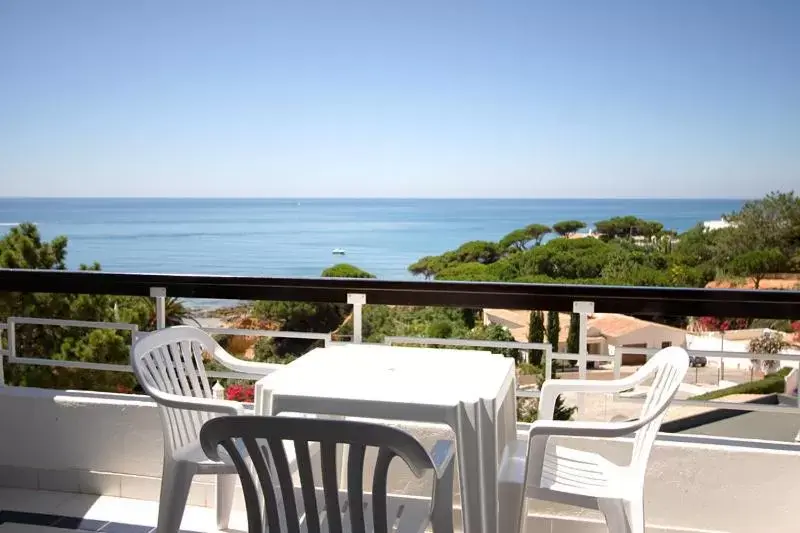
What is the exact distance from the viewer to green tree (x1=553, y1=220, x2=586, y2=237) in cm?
2764

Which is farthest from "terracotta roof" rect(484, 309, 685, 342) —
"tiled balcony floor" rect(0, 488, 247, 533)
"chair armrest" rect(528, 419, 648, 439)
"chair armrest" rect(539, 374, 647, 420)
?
"chair armrest" rect(528, 419, 648, 439)

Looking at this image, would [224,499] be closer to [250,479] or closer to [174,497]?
[174,497]

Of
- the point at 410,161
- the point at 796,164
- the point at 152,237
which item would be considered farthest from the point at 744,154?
the point at 152,237

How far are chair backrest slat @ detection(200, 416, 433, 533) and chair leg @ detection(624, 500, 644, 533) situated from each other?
2.59 feet

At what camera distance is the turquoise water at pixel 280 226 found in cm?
2744

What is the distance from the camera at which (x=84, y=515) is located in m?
3.15

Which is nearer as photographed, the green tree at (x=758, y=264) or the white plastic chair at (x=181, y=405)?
the white plastic chair at (x=181, y=405)

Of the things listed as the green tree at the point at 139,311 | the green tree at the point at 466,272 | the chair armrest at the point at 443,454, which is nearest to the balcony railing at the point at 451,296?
the chair armrest at the point at 443,454

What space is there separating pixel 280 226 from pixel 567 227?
10.2m

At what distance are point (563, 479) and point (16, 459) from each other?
2.38 m

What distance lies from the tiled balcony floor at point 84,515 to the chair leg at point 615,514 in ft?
4.75

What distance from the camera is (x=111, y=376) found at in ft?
47.7

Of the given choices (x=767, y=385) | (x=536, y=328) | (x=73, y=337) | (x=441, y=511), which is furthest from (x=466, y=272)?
(x=441, y=511)

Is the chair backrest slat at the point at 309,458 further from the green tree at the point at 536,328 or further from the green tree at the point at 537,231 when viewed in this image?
the green tree at the point at 537,231
